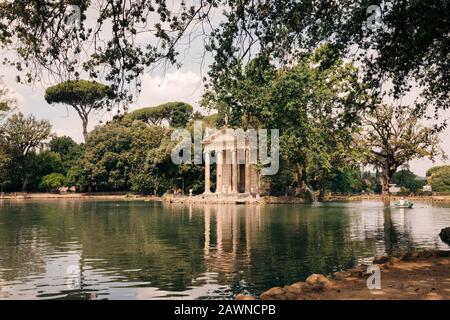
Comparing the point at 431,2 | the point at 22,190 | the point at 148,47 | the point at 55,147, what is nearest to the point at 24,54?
the point at 148,47

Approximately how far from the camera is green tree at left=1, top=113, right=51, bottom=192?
95.6m

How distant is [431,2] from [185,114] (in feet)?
286

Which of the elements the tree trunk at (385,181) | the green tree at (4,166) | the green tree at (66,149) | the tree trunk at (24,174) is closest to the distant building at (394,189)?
the tree trunk at (385,181)

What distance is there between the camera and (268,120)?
193 ft

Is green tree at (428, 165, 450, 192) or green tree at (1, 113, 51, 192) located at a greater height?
green tree at (1, 113, 51, 192)

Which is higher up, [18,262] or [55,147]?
[55,147]

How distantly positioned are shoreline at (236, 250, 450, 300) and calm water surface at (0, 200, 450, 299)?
1.88m

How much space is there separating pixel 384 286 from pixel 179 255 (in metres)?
9.79

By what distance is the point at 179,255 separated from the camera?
1961cm

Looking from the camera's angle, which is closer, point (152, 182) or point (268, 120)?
point (268, 120)

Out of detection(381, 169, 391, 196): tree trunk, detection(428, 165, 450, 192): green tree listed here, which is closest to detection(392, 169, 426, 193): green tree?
detection(428, 165, 450, 192): green tree

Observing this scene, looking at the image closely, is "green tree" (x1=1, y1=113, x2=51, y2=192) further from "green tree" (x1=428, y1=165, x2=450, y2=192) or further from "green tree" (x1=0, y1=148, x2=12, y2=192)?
"green tree" (x1=428, y1=165, x2=450, y2=192)

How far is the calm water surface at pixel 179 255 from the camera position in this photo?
1369cm
